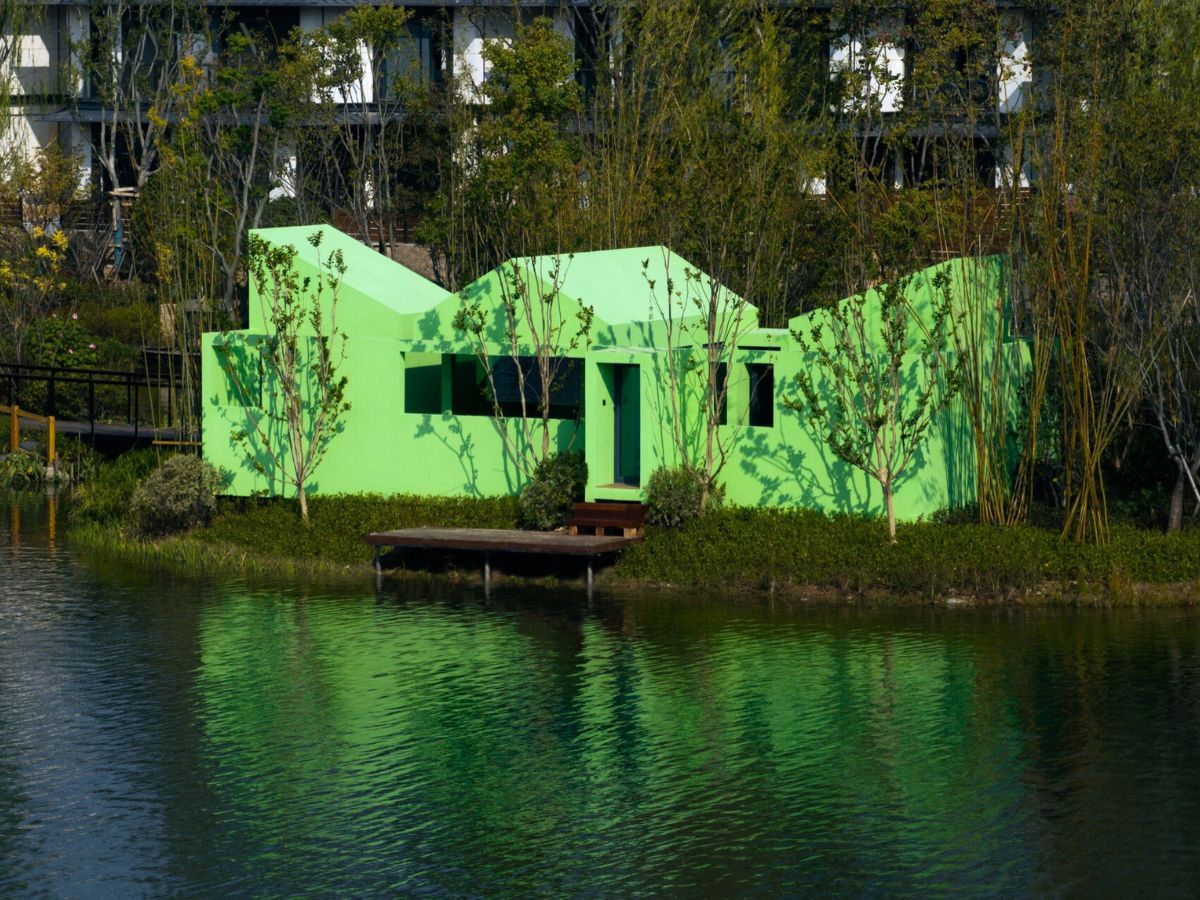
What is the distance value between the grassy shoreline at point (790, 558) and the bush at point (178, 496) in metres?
0.54

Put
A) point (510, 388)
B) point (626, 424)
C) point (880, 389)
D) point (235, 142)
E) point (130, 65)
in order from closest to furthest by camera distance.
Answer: point (880, 389) → point (626, 424) → point (510, 388) → point (235, 142) → point (130, 65)

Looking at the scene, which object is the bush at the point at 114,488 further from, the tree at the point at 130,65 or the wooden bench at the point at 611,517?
the tree at the point at 130,65

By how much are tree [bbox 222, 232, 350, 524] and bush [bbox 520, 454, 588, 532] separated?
3351mm

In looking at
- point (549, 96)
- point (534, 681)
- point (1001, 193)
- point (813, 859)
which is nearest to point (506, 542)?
point (534, 681)

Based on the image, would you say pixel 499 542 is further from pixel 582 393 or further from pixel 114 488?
pixel 114 488

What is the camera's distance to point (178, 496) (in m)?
29.8

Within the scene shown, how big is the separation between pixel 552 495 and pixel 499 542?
140cm

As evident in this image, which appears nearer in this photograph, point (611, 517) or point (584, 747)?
point (584, 747)

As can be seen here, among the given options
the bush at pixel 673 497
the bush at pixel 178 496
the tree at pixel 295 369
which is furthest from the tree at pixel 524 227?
the bush at pixel 178 496

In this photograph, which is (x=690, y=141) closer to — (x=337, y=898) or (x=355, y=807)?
(x=355, y=807)

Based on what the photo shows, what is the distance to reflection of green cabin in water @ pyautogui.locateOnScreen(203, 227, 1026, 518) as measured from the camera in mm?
27594

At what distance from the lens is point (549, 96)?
148 feet

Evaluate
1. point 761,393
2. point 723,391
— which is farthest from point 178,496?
point 761,393

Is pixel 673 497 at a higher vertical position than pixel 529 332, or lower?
lower
